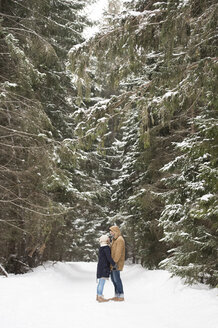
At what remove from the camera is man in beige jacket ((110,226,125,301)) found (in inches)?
315

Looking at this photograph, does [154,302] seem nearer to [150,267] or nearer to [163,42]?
[163,42]

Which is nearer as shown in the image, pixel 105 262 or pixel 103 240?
pixel 105 262

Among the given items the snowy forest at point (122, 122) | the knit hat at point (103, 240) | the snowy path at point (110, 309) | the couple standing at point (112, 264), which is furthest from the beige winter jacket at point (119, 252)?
the snowy forest at point (122, 122)

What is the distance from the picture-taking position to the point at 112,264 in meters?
7.97

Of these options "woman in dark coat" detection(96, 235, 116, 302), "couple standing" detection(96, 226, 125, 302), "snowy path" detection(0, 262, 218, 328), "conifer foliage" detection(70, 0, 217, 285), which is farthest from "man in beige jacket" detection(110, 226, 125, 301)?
"conifer foliage" detection(70, 0, 217, 285)

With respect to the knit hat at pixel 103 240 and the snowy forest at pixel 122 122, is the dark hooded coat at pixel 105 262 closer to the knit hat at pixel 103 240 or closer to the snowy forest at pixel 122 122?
the knit hat at pixel 103 240

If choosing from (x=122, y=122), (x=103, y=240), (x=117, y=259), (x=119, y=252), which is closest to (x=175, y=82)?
(x=122, y=122)

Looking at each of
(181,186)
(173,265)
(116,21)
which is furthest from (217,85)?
(173,265)

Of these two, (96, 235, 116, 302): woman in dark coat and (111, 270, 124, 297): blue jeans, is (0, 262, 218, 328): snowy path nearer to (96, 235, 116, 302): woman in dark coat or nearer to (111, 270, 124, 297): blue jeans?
(111, 270, 124, 297): blue jeans

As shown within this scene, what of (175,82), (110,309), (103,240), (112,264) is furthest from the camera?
(103,240)

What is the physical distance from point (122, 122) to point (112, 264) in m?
3.41

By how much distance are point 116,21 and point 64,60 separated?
9680 mm

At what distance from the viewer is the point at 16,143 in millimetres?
11391

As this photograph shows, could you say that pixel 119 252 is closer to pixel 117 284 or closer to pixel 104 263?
pixel 104 263
